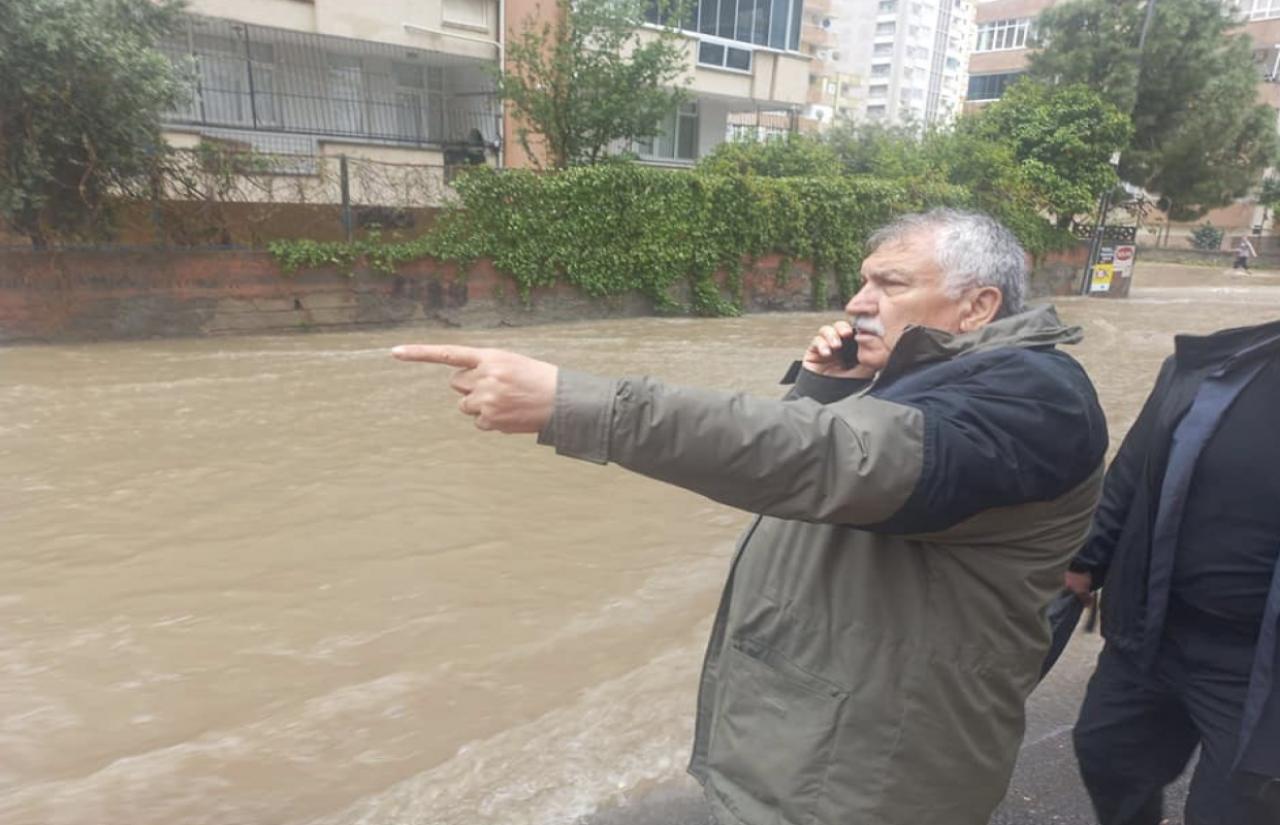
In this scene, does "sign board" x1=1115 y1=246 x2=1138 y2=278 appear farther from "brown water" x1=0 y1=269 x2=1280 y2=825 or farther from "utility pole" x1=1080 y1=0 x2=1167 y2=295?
"brown water" x1=0 y1=269 x2=1280 y2=825

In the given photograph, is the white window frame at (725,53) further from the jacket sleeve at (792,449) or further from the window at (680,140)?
the jacket sleeve at (792,449)

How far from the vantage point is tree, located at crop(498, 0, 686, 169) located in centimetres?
1425

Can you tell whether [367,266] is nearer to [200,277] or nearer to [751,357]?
[200,277]

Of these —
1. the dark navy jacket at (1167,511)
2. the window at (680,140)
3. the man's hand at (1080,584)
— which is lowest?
the man's hand at (1080,584)

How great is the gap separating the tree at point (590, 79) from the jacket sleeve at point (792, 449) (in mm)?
13829

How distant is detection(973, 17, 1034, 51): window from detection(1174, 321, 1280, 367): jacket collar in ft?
175

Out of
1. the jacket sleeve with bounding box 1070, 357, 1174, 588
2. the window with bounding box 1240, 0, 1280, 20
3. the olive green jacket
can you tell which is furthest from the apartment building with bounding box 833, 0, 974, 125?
the olive green jacket

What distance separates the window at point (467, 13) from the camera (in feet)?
55.5

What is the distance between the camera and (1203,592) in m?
2.02

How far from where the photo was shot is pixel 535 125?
586 inches

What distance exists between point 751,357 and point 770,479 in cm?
1089

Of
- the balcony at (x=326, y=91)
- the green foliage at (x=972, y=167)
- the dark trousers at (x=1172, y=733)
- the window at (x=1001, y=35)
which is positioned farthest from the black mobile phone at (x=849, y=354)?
the window at (x=1001, y=35)

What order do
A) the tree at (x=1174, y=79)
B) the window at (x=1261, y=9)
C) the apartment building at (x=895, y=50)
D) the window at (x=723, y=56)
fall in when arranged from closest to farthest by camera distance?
1. the window at (x=723, y=56)
2. the tree at (x=1174, y=79)
3. the window at (x=1261, y=9)
4. the apartment building at (x=895, y=50)

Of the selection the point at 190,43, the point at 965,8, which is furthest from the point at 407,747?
the point at 965,8
